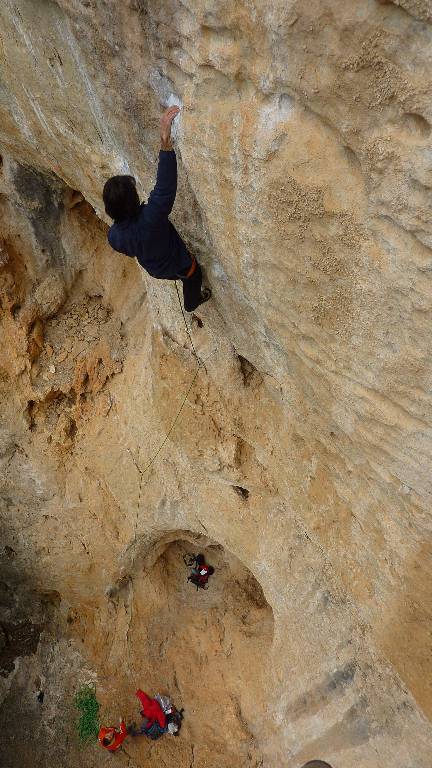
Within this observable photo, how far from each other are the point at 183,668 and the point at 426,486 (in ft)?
13.3

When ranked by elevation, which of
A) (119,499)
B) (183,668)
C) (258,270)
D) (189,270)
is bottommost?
(183,668)

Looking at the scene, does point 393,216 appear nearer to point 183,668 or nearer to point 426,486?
point 426,486

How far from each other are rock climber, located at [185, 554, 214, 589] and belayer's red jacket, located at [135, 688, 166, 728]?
3.69ft

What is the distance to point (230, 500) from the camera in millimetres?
3871

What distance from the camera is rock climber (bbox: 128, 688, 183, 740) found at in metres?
5.03

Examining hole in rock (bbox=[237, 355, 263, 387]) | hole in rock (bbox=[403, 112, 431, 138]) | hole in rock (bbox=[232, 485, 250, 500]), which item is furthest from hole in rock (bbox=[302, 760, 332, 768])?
hole in rock (bbox=[403, 112, 431, 138])

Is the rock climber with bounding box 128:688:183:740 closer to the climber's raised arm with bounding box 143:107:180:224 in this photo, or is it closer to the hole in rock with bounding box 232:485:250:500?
the hole in rock with bounding box 232:485:250:500

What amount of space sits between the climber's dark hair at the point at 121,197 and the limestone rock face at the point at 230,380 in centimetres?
28

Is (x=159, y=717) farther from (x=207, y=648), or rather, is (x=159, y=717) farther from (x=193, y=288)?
(x=193, y=288)

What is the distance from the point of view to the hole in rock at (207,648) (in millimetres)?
4426

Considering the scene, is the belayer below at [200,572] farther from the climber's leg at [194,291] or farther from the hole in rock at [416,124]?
the hole in rock at [416,124]

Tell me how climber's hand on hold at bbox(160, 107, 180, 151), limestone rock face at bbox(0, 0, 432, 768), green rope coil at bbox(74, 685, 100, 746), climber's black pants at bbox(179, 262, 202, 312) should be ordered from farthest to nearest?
green rope coil at bbox(74, 685, 100, 746), climber's black pants at bbox(179, 262, 202, 312), climber's hand on hold at bbox(160, 107, 180, 151), limestone rock face at bbox(0, 0, 432, 768)

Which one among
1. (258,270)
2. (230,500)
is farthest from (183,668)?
(258,270)

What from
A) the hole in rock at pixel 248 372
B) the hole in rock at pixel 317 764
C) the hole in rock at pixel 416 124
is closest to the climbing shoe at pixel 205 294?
the hole in rock at pixel 248 372
